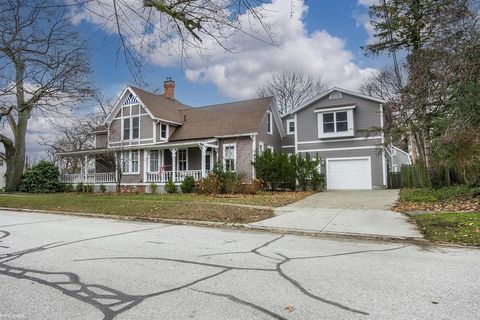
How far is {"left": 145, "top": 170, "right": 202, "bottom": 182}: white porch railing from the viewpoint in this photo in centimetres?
2292

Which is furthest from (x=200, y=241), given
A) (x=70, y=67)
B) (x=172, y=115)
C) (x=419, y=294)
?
(x=172, y=115)

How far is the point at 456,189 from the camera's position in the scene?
49.9 ft

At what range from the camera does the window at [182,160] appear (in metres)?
25.5

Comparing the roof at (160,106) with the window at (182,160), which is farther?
the roof at (160,106)

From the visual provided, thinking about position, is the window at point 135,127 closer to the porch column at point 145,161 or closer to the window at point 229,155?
the porch column at point 145,161

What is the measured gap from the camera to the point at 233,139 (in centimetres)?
2375

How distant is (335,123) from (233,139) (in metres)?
6.99

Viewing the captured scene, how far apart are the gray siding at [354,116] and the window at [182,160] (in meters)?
8.39

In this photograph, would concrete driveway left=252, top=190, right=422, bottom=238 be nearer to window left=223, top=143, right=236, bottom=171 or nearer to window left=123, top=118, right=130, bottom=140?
window left=223, top=143, right=236, bottom=171

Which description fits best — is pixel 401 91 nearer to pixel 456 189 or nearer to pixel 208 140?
pixel 456 189

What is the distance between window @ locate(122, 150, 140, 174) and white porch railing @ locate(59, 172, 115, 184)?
1.28 metres

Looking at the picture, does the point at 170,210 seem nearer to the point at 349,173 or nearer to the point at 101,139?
the point at 349,173

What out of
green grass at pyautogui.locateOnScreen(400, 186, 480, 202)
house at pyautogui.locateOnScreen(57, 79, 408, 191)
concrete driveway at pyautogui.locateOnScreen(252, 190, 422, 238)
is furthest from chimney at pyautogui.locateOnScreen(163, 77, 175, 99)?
green grass at pyautogui.locateOnScreen(400, 186, 480, 202)

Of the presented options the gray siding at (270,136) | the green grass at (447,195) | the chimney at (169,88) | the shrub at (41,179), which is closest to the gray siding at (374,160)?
the gray siding at (270,136)
